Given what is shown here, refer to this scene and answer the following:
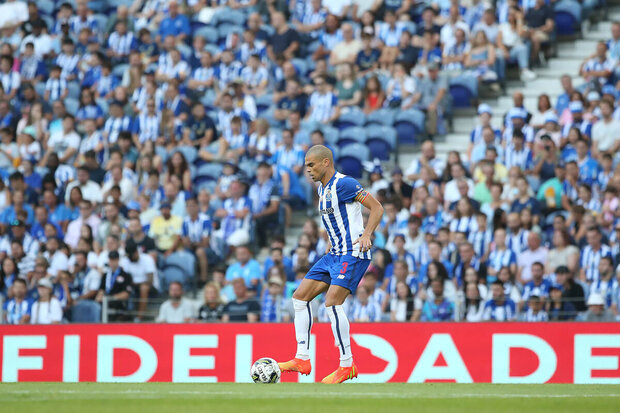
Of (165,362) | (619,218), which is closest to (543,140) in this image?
(619,218)

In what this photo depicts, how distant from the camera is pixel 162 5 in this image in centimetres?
2275

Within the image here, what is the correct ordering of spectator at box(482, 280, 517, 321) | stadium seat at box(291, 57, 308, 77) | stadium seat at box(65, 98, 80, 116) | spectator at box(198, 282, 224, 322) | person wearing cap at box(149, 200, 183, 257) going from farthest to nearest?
1. stadium seat at box(65, 98, 80, 116)
2. stadium seat at box(291, 57, 308, 77)
3. person wearing cap at box(149, 200, 183, 257)
4. spectator at box(198, 282, 224, 322)
5. spectator at box(482, 280, 517, 321)

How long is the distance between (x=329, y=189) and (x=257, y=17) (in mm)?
11476

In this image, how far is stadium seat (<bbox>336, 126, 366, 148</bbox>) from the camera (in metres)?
17.4

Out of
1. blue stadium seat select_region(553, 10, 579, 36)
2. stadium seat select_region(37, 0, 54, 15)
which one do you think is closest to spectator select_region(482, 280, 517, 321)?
blue stadium seat select_region(553, 10, 579, 36)

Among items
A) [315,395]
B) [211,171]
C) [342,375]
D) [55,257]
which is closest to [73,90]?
[211,171]

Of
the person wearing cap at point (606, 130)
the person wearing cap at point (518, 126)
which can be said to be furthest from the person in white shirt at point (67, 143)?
the person wearing cap at point (606, 130)

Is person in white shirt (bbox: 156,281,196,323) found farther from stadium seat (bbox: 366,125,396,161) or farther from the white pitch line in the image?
the white pitch line

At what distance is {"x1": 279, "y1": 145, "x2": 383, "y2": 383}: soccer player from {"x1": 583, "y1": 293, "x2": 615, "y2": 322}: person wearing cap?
14.8ft

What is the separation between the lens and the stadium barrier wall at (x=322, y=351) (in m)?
12.9

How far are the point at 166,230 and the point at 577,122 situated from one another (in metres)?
6.45

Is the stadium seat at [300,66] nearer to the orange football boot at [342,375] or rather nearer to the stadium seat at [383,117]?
the stadium seat at [383,117]

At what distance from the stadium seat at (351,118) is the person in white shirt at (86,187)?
4143 mm

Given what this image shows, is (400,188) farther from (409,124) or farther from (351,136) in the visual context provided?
(409,124)
